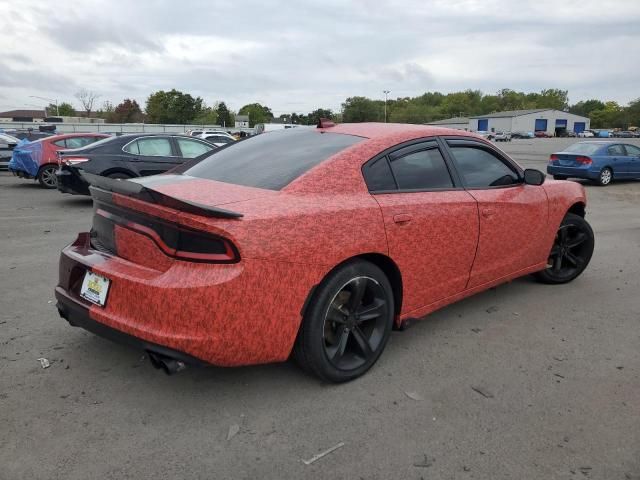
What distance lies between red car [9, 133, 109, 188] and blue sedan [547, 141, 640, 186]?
13.7 meters

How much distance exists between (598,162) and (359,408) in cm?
1497

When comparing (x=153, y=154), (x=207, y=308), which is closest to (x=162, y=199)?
(x=207, y=308)

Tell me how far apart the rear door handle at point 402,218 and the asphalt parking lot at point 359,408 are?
96cm

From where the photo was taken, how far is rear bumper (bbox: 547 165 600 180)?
1494 centimetres

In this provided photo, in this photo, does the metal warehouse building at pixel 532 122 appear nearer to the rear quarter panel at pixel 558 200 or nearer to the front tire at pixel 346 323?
A: the rear quarter panel at pixel 558 200

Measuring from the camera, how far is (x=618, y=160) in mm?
15516

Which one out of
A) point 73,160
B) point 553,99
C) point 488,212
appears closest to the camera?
point 488,212

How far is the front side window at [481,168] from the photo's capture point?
152 inches

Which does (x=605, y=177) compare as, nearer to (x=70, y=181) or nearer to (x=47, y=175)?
(x=70, y=181)

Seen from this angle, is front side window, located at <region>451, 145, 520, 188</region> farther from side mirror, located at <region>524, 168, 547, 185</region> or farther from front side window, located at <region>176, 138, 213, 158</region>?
front side window, located at <region>176, 138, 213, 158</region>

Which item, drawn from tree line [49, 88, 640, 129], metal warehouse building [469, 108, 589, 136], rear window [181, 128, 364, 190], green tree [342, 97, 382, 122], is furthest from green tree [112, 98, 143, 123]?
rear window [181, 128, 364, 190]

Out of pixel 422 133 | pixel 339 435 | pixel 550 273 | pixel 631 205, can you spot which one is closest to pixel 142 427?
pixel 339 435

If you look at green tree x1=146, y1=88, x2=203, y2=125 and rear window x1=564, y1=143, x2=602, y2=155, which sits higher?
green tree x1=146, y1=88, x2=203, y2=125

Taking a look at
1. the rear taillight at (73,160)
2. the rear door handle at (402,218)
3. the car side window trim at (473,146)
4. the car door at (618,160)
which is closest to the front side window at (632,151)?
the car door at (618,160)
